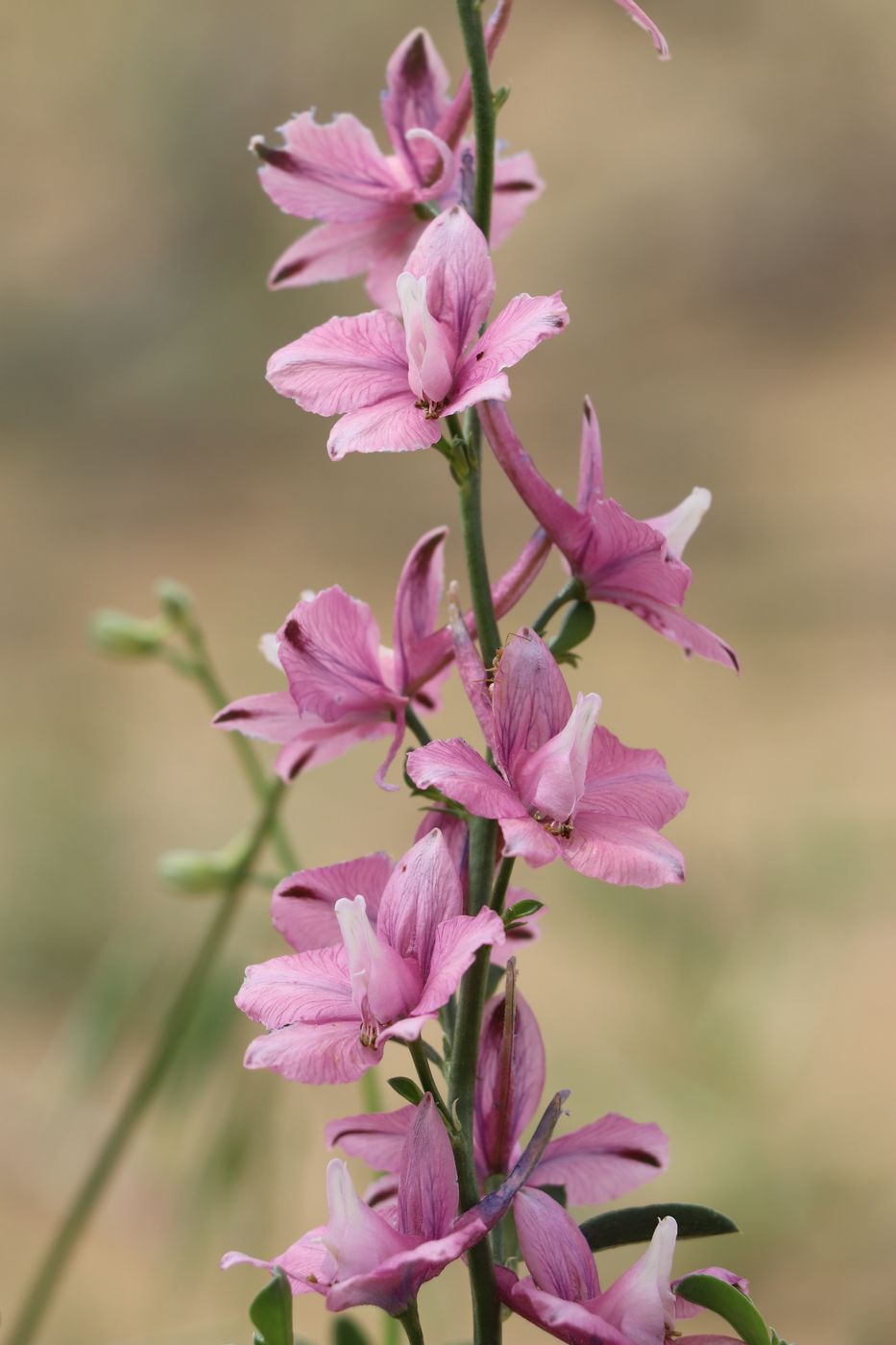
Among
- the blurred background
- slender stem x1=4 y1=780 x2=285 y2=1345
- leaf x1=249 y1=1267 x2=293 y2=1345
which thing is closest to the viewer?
leaf x1=249 y1=1267 x2=293 y2=1345

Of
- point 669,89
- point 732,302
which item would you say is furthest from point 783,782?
point 669,89

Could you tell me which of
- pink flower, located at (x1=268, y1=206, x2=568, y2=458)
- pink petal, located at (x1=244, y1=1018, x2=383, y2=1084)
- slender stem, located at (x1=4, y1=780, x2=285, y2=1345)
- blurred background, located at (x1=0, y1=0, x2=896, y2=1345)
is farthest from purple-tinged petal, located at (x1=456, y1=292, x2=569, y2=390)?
blurred background, located at (x1=0, y1=0, x2=896, y2=1345)

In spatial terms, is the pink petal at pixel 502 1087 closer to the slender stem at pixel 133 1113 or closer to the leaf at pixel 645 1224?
the leaf at pixel 645 1224

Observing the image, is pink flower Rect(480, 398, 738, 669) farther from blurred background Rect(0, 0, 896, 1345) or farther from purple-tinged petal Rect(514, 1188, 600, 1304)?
blurred background Rect(0, 0, 896, 1345)

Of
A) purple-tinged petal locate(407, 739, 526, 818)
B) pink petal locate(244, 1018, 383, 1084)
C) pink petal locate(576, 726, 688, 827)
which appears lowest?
pink petal locate(244, 1018, 383, 1084)

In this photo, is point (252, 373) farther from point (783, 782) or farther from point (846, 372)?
point (783, 782)

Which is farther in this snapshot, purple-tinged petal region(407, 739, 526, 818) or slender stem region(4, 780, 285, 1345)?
slender stem region(4, 780, 285, 1345)

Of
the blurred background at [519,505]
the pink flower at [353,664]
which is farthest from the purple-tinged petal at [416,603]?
the blurred background at [519,505]

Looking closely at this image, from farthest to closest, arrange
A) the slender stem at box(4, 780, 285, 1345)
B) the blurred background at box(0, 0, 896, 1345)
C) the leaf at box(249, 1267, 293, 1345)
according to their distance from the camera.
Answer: the blurred background at box(0, 0, 896, 1345), the slender stem at box(4, 780, 285, 1345), the leaf at box(249, 1267, 293, 1345)
